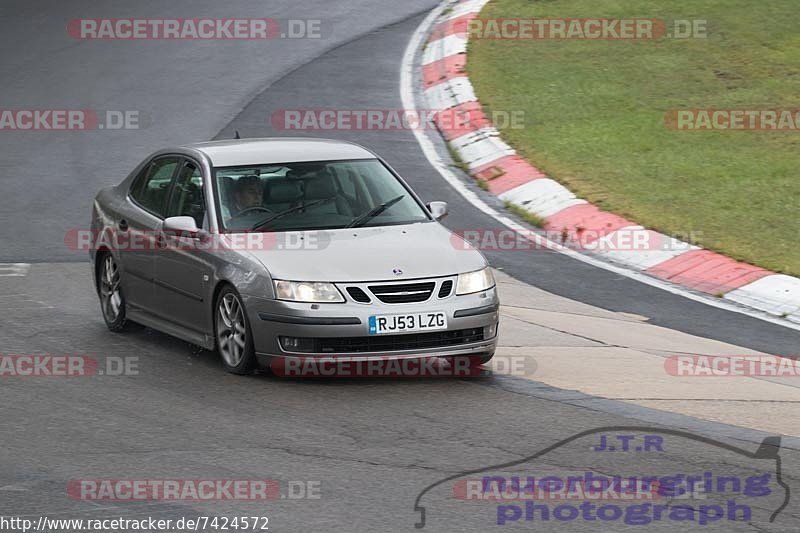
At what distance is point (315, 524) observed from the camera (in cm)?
607

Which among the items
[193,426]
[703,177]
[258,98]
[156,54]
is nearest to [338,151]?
[193,426]

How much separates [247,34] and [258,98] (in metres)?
4.15

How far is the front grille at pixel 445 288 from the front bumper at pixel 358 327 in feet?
0.14

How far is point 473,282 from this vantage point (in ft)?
29.4

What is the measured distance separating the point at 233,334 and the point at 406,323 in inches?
48.3

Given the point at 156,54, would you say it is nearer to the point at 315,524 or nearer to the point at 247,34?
the point at 247,34

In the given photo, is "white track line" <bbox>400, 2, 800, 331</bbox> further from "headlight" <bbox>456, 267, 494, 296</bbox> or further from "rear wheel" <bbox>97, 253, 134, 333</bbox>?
"rear wheel" <bbox>97, 253, 134, 333</bbox>

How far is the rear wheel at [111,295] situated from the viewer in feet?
34.6

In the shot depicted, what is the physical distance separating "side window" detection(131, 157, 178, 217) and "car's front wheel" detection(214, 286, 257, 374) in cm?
133
